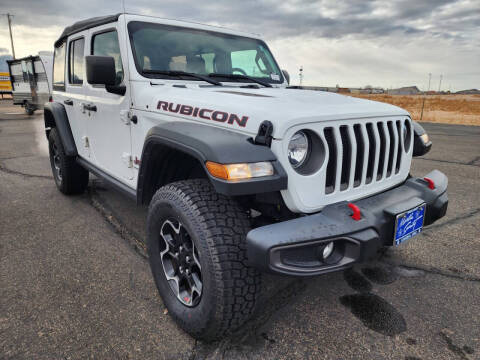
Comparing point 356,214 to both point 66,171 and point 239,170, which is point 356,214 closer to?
point 239,170

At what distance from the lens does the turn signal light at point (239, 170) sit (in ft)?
5.29

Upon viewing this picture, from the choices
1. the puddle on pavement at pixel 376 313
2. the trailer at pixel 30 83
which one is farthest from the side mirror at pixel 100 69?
the trailer at pixel 30 83

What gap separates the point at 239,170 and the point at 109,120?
6.16ft

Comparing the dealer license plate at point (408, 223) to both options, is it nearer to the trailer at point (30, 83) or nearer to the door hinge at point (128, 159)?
the door hinge at point (128, 159)

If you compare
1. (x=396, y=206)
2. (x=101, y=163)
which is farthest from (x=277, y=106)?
(x=101, y=163)

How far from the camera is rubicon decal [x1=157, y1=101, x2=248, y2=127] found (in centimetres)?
187

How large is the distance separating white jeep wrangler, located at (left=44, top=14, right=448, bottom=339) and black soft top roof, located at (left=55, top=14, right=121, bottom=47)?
1.0 inches

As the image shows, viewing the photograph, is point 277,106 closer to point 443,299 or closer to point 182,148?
point 182,148

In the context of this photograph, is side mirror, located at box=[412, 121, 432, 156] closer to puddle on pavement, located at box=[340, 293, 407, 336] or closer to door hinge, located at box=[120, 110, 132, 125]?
puddle on pavement, located at box=[340, 293, 407, 336]

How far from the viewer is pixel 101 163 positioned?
3391mm

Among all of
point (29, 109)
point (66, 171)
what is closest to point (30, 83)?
point (29, 109)

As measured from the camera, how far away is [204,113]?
6.75ft

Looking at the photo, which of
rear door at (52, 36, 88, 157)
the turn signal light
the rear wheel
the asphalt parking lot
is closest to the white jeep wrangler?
the turn signal light

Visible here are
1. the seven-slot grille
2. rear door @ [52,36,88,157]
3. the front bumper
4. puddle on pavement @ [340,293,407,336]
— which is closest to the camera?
the front bumper
